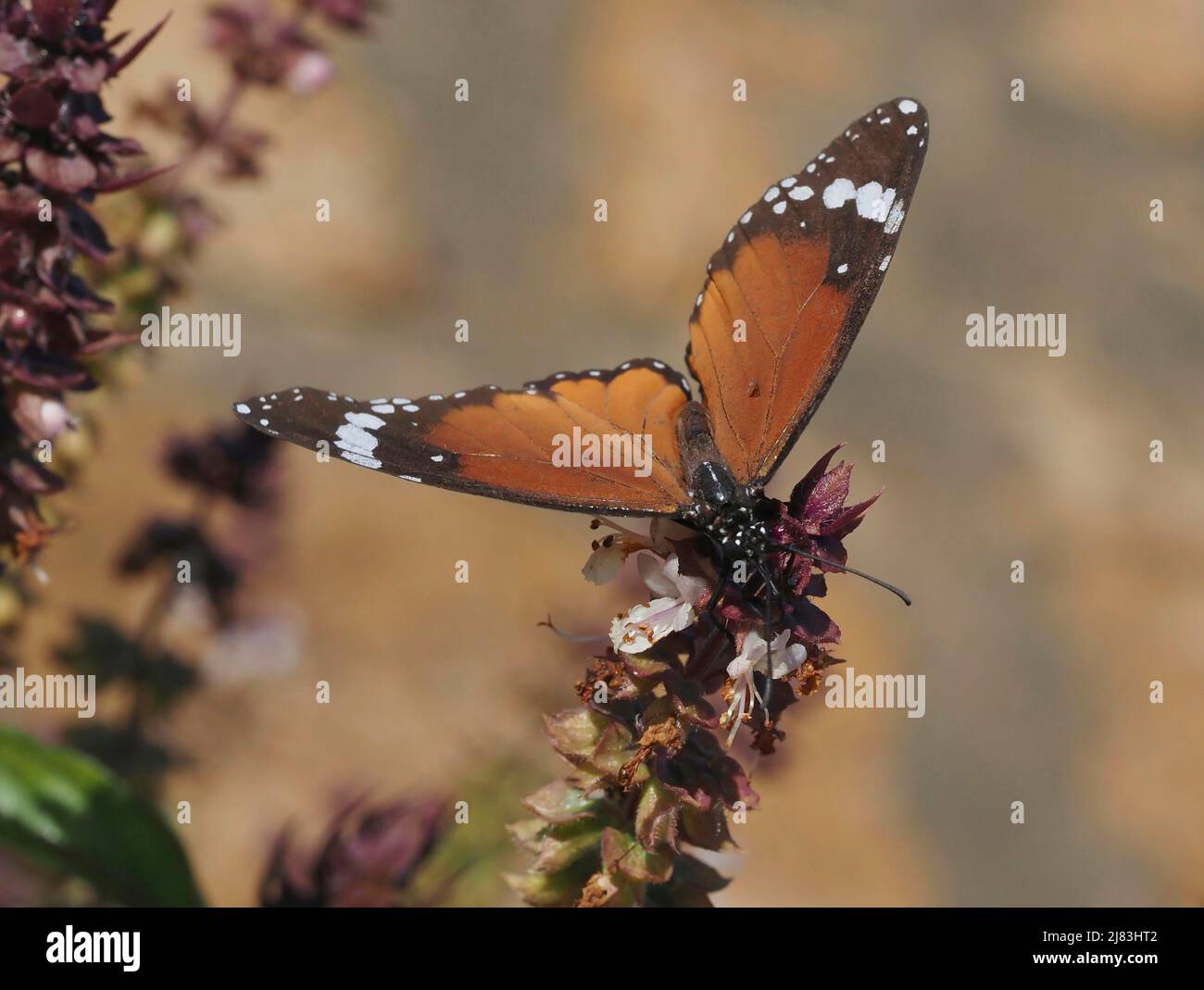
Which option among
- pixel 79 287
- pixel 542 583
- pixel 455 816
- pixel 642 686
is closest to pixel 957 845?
pixel 542 583

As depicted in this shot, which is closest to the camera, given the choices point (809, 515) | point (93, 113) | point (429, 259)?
point (809, 515)

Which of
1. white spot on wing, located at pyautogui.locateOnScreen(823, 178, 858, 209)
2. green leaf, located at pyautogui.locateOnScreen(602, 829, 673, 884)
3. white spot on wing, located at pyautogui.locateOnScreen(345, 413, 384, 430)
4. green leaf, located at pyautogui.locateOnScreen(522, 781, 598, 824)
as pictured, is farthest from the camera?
white spot on wing, located at pyautogui.locateOnScreen(823, 178, 858, 209)

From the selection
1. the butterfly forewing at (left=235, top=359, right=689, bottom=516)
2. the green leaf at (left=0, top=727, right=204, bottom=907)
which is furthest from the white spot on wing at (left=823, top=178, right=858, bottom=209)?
the green leaf at (left=0, top=727, right=204, bottom=907)

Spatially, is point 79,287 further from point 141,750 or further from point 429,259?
point 429,259

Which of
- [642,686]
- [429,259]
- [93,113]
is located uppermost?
[429,259]

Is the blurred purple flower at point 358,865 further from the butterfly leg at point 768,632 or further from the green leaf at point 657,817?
the butterfly leg at point 768,632

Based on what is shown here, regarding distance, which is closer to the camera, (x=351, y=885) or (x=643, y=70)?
(x=351, y=885)

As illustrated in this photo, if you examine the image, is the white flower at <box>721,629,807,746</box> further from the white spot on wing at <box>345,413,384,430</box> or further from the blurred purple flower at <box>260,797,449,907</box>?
the blurred purple flower at <box>260,797,449,907</box>
